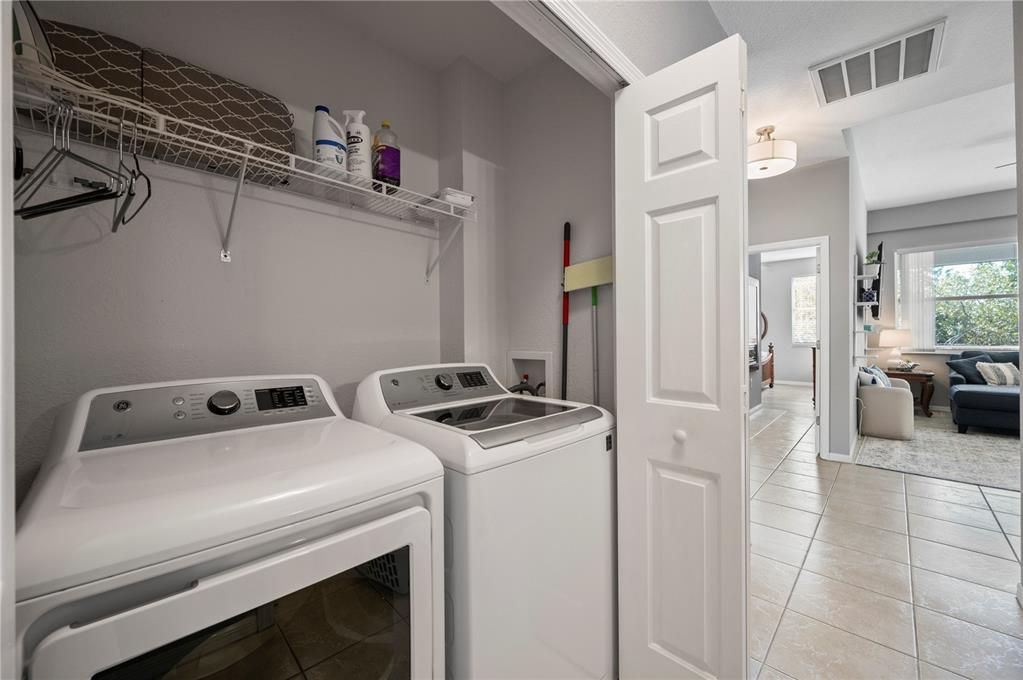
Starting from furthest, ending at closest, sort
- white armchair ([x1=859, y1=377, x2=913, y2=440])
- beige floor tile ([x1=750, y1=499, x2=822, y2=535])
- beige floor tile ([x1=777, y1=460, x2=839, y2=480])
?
white armchair ([x1=859, y1=377, x2=913, y2=440]) → beige floor tile ([x1=777, y1=460, x2=839, y2=480]) → beige floor tile ([x1=750, y1=499, x2=822, y2=535])

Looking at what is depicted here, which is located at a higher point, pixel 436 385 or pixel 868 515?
pixel 436 385

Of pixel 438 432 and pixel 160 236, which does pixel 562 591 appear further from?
pixel 160 236

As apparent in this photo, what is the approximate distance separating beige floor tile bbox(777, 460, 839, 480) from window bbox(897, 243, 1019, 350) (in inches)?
152

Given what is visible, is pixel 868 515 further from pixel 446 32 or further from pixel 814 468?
pixel 446 32

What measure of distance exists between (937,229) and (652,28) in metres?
6.74

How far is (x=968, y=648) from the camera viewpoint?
156 cm

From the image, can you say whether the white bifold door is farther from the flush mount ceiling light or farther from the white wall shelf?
the flush mount ceiling light

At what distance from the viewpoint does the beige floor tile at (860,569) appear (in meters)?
1.91

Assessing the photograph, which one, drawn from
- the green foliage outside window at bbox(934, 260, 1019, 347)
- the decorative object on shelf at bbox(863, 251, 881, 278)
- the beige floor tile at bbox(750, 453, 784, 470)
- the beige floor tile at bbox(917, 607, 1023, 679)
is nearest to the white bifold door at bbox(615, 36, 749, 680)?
the beige floor tile at bbox(917, 607, 1023, 679)

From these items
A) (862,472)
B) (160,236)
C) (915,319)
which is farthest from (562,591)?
(915,319)

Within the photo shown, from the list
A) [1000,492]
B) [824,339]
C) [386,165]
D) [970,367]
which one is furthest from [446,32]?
[970,367]

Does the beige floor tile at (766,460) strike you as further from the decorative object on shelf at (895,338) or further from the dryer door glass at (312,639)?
the dryer door glass at (312,639)

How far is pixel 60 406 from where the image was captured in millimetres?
1081

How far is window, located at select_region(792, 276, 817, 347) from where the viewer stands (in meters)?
8.15
